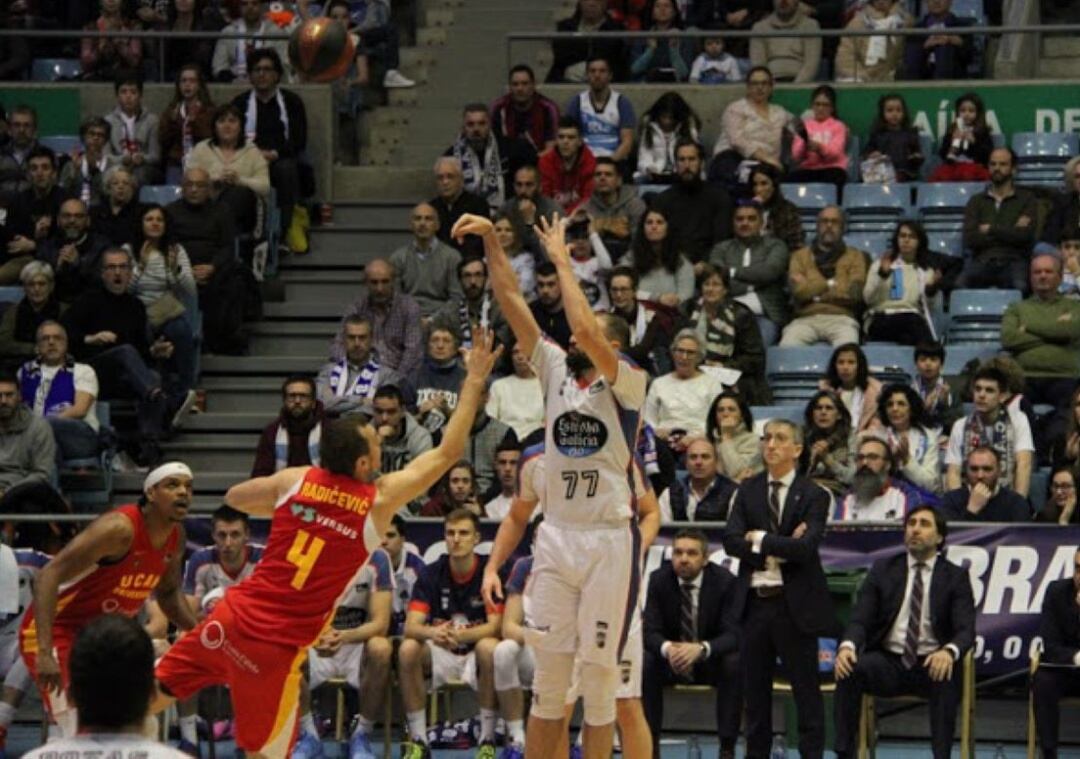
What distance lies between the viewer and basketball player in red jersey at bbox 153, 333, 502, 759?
34.0ft

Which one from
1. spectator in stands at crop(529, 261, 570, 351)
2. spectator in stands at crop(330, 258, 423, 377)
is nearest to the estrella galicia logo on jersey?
spectator in stands at crop(529, 261, 570, 351)

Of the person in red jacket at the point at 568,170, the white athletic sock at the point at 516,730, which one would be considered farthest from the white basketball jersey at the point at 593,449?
the person in red jacket at the point at 568,170

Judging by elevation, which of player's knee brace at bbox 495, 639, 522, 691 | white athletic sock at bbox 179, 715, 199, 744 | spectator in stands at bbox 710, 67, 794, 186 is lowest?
white athletic sock at bbox 179, 715, 199, 744

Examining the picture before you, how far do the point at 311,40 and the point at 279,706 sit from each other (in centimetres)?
801

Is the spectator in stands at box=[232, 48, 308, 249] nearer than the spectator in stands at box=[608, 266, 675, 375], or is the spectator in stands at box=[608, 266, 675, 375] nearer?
the spectator in stands at box=[608, 266, 675, 375]

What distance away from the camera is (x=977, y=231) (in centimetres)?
1778

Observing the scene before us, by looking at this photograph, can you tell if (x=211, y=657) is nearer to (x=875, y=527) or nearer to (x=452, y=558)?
(x=452, y=558)

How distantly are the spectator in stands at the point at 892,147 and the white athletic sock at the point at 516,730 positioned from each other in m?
6.56

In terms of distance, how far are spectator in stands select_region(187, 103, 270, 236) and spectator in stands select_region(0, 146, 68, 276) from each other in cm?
112

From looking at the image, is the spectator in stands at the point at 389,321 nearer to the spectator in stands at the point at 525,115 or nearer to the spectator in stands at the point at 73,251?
the spectator in stands at the point at 73,251

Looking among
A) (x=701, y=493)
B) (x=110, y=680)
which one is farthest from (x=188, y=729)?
(x=110, y=680)

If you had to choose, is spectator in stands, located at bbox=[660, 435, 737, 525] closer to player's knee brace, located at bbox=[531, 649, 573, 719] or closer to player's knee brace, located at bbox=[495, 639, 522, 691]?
Answer: player's knee brace, located at bbox=[495, 639, 522, 691]

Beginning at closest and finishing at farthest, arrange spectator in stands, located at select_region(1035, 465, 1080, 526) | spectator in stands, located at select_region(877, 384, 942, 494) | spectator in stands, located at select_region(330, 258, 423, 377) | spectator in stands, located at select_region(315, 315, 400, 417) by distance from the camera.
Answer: spectator in stands, located at select_region(1035, 465, 1080, 526) < spectator in stands, located at select_region(877, 384, 942, 494) < spectator in stands, located at select_region(315, 315, 400, 417) < spectator in stands, located at select_region(330, 258, 423, 377)

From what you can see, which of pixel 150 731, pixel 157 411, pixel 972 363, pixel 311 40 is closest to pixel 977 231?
pixel 972 363
